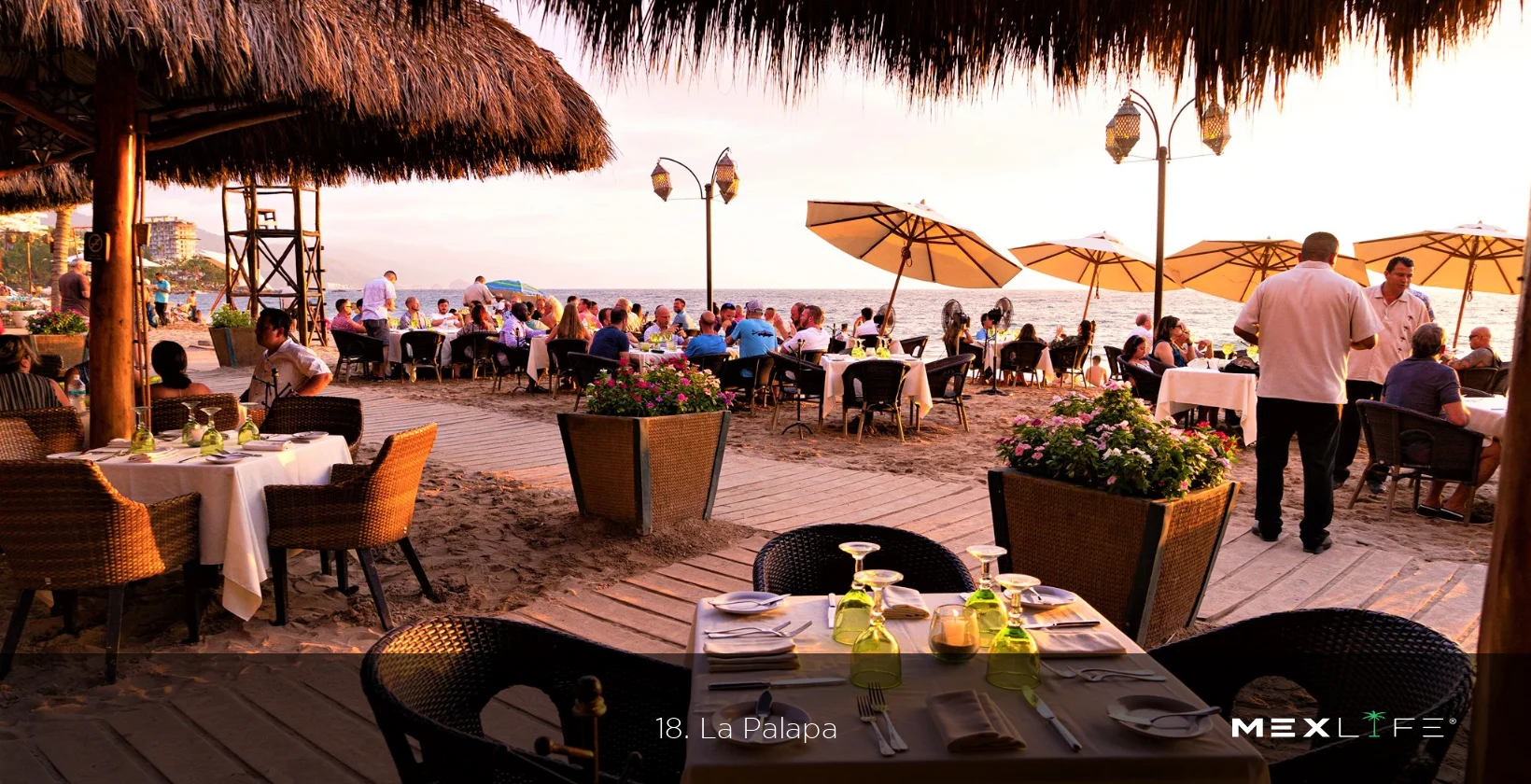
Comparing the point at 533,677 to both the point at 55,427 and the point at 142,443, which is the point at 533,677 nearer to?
the point at 142,443

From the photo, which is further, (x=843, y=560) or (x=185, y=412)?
(x=185, y=412)

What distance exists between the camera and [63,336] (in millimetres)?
10719

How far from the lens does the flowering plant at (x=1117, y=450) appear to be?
10.4ft

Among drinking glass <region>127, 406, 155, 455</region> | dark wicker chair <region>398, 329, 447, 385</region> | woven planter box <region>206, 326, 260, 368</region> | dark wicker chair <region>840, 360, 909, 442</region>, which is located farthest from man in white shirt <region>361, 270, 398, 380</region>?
drinking glass <region>127, 406, 155, 455</region>

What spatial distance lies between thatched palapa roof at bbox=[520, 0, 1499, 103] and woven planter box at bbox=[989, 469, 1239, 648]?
145cm

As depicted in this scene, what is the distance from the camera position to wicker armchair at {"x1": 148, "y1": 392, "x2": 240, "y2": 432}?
5129 millimetres

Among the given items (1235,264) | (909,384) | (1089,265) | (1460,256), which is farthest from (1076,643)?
(1089,265)

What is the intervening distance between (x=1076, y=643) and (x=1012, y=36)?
1.75 meters

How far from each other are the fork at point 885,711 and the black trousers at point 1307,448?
3907 millimetres

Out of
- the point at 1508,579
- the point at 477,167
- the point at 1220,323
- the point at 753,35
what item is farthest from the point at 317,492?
the point at 1220,323

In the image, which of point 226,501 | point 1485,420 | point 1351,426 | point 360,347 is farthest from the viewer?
point 360,347

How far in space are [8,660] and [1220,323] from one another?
5543 cm

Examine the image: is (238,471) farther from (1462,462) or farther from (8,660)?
(1462,462)

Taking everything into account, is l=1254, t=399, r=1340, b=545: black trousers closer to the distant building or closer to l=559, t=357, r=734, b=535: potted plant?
l=559, t=357, r=734, b=535: potted plant
